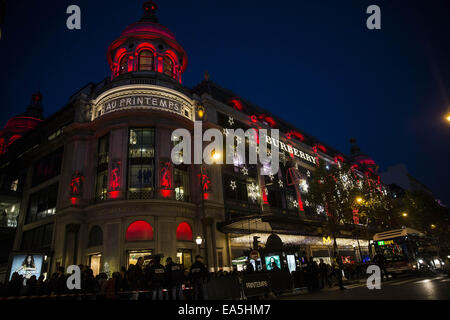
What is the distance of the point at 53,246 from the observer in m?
25.0

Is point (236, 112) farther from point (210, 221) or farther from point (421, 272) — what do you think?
point (421, 272)

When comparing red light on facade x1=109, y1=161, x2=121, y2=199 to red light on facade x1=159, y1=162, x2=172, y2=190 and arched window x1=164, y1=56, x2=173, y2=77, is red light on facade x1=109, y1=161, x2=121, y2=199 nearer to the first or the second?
red light on facade x1=159, y1=162, x2=172, y2=190

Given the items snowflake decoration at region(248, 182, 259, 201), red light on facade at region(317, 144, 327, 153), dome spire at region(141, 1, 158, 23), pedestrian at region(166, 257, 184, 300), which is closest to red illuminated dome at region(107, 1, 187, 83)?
dome spire at region(141, 1, 158, 23)

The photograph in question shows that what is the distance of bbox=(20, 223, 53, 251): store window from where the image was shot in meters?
27.5

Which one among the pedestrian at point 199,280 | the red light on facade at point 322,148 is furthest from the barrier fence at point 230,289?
the red light on facade at point 322,148

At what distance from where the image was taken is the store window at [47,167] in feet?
99.5

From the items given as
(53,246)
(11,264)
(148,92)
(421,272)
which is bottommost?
(421,272)

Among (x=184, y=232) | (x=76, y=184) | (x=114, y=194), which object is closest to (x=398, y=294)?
(x=184, y=232)

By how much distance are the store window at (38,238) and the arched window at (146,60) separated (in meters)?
17.9

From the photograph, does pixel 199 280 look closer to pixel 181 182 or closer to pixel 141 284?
pixel 141 284

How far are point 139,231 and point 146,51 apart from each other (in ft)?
61.6

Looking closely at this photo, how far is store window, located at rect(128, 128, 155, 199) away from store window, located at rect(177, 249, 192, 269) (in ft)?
17.5

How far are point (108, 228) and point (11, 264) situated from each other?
21.2 feet
